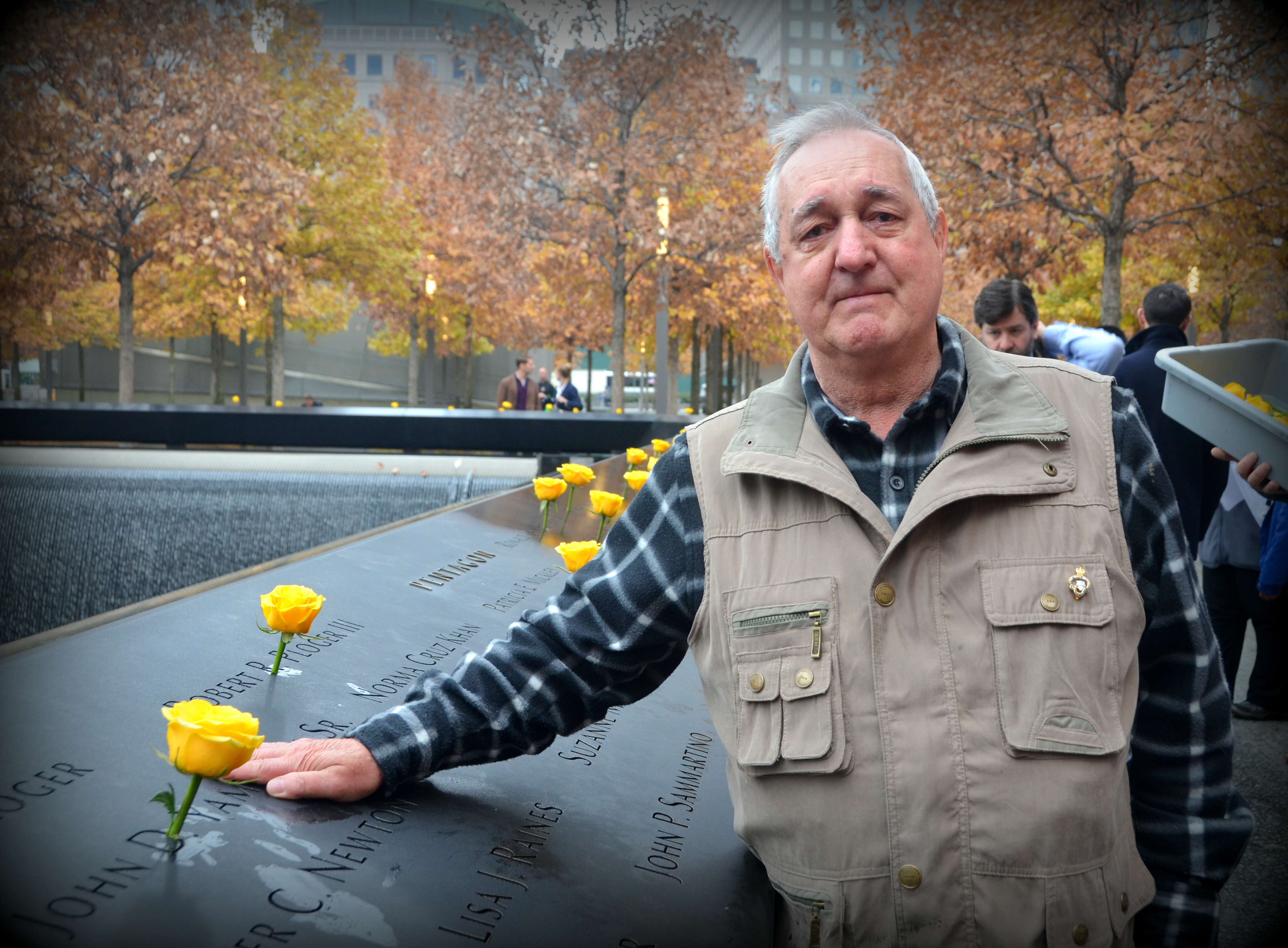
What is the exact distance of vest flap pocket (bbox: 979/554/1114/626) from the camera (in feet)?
5.13

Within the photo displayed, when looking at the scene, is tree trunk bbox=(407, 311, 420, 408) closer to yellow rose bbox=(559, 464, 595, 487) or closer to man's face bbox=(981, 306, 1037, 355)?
man's face bbox=(981, 306, 1037, 355)

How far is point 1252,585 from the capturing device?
5324 millimetres

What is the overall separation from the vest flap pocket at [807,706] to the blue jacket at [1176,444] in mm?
3822

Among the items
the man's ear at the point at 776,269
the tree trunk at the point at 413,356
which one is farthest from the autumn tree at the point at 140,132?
the man's ear at the point at 776,269

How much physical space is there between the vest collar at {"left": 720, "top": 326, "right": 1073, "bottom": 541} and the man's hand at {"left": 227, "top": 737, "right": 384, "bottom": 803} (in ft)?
2.67

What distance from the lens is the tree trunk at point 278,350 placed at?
21.2 meters

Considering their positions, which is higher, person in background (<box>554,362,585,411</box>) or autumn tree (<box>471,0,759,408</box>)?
autumn tree (<box>471,0,759,408</box>)

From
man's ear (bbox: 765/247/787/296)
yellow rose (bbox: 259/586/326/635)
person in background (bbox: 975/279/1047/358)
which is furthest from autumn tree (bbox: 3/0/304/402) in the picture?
man's ear (bbox: 765/247/787/296)

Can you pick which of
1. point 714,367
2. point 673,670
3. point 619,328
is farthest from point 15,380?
point 673,670

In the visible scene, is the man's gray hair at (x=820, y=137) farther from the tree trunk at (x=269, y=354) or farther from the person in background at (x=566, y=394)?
the tree trunk at (x=269, y=354)

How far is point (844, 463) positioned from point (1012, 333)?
3.96 meters

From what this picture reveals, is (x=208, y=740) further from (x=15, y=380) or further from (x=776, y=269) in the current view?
(x=15, y=380)

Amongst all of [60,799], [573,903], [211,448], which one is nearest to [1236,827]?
[573,903]

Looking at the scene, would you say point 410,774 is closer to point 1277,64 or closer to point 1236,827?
point 1236,827
